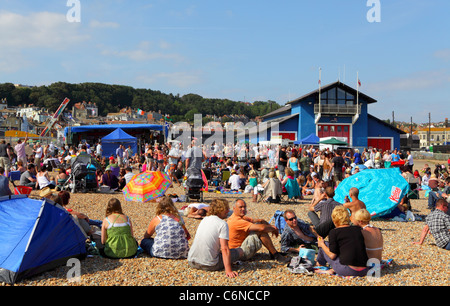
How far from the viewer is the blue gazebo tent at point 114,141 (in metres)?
24.0

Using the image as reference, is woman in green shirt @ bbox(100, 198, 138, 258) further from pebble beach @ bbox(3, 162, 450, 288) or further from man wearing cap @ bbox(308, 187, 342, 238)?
man wearing cap @ bbox(308, 187, 342, 238)

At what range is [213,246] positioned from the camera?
5.02m

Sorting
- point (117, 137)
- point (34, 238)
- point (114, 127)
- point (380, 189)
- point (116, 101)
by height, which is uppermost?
point (116, 101)

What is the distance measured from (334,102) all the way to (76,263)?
3376cm

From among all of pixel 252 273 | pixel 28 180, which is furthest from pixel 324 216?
pixel 28 180

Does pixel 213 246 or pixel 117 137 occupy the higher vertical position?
pixel 117 137

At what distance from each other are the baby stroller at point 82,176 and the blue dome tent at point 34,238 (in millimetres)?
6370

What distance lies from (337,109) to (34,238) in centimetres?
3362

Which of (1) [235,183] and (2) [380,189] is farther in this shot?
(1) [235,183]

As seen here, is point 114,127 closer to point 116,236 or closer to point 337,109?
point 337,109

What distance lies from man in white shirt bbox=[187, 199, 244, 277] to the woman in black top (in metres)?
1.35

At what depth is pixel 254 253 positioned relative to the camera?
569 centimetres
